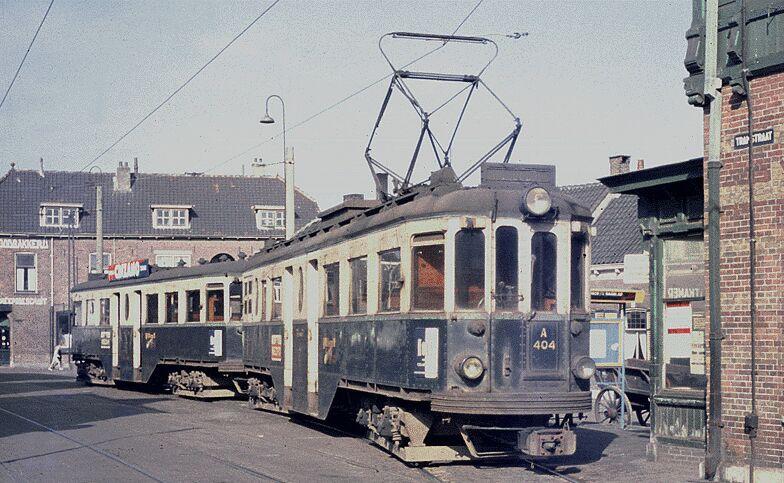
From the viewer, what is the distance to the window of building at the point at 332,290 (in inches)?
639

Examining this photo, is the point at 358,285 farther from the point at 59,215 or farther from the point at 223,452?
the point at 59,215

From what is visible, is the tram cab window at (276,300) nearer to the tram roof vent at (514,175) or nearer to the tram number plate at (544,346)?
the tram roof vent at (514,175)

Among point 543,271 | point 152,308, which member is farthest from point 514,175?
A: point 152,308

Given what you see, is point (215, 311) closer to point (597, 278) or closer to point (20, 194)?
point (597, 278)

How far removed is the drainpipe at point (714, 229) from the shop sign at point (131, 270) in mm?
19052

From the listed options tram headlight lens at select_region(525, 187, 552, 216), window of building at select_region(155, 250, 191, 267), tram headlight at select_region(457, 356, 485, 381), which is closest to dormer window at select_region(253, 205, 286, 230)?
window of building at select_region(155, 250, 191, 267)

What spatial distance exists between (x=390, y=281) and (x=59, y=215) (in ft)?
155

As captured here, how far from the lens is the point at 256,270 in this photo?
22.2 metres

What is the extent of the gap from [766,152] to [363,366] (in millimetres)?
5777

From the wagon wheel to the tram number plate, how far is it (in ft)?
22.3

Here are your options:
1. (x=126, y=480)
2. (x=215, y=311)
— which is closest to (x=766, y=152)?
(x=126, y=480)

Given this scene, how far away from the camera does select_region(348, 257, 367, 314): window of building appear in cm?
1493

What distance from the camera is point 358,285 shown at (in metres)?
15.2

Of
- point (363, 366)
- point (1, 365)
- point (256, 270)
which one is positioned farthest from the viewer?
point (1, 365)
